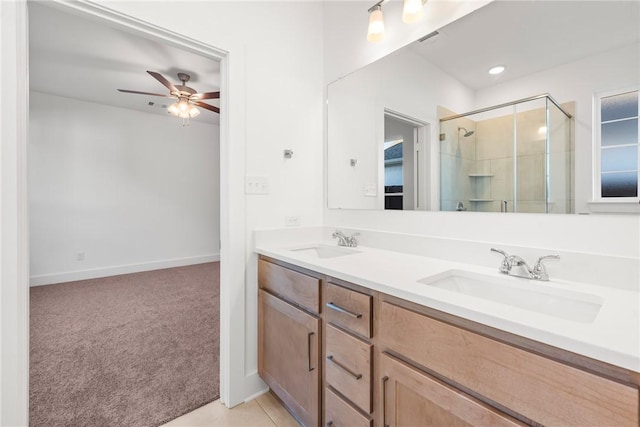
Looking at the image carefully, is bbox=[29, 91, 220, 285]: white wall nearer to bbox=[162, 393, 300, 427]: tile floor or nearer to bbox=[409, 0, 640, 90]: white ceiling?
bbox=[162, 393, 300, 427]: tile floor

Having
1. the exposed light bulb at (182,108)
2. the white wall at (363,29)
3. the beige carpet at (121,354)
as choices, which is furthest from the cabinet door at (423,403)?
the exposed light bulb at (182,108)

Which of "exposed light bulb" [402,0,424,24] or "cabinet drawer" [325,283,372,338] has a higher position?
"exposed light bulb" [402,0,424,24]

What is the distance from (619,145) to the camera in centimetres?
95

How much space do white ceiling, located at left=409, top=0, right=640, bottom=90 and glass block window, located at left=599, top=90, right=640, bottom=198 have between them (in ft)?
0.65

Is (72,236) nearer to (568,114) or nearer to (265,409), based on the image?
(265,409)

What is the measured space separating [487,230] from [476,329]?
0.67 meters

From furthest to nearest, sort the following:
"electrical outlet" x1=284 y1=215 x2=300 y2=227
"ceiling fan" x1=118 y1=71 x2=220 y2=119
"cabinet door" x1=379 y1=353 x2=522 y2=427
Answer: "ceiling fan" x1=118 y1=71 x2=220 y2=119, "electrical outlet" x1=284 y1=215 x2=300 y2=227, "cabinet door" x1=379 y1=353 x2=522 y2=427

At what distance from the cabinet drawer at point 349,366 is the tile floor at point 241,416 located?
578 millimetres

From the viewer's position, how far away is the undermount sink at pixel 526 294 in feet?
2.89

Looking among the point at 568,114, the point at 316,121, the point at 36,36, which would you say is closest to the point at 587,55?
the point at 568,114

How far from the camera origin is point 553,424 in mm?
601

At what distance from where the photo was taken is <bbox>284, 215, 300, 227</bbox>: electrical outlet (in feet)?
6.04

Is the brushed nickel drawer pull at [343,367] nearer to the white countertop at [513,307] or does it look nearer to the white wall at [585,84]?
the white countertop at [513,307]

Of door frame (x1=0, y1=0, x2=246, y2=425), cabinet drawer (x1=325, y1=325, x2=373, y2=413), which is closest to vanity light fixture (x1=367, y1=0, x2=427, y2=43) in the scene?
door frame (x1=0, y1=0, x2=246, y2=425)
